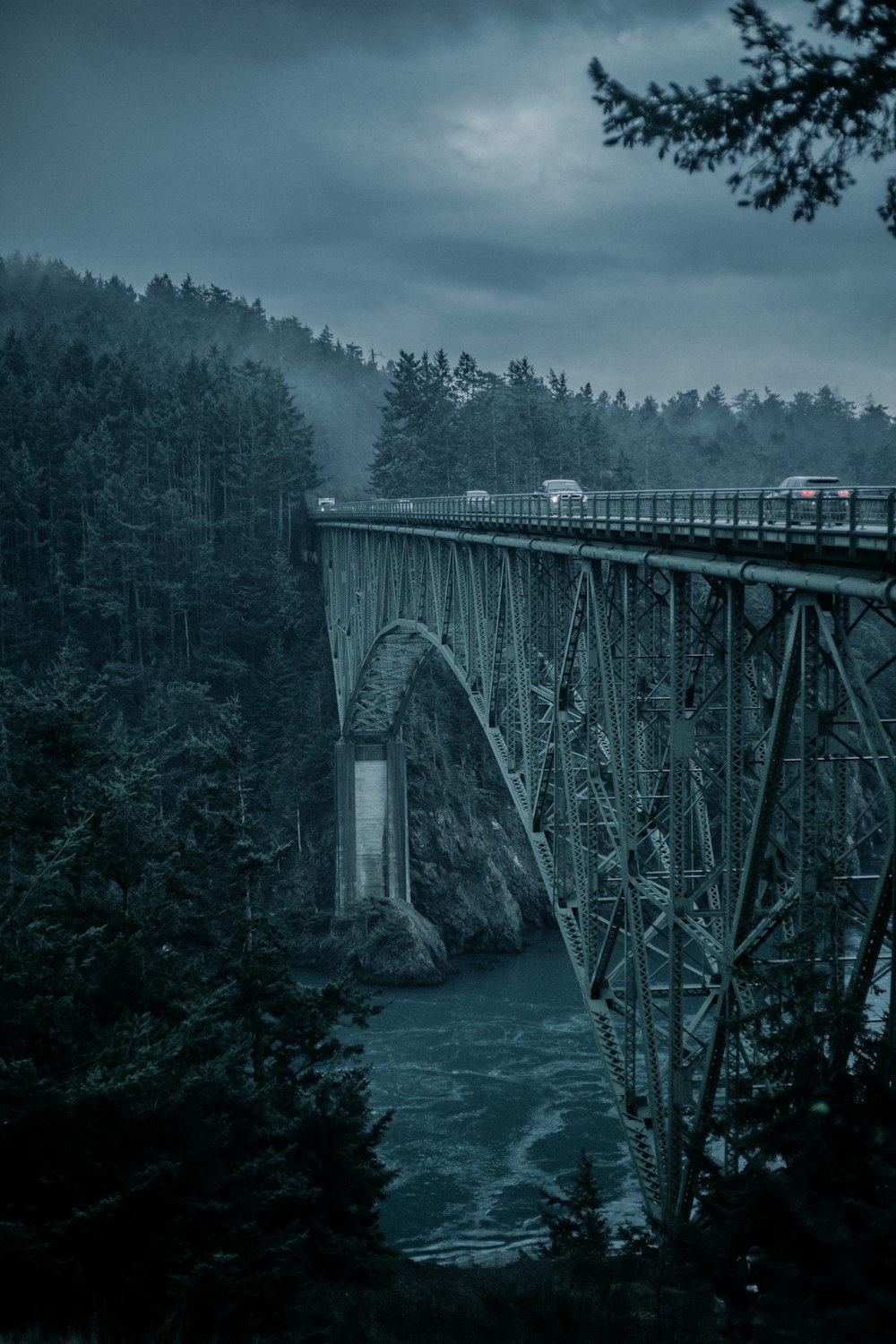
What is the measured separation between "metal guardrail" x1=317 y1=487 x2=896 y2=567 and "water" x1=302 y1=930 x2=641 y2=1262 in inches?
541

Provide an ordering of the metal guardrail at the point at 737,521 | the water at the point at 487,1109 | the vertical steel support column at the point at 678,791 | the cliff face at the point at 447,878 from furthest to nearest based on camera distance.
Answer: the cliff face at the point at 447,878, the water at the point at 487,1109, the vertical steel support column at the point at 678,791, the metal guardrail at the point at 737,521

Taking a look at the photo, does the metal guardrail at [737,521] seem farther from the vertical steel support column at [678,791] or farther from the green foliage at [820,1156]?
the green foliage at [820,1156]

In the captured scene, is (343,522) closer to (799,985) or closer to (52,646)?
(52,646)

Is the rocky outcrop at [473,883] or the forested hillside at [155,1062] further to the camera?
the rocky outcrop at [473,883]

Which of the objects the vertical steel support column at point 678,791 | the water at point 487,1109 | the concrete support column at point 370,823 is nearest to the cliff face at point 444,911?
the concrete support column at point 370,823

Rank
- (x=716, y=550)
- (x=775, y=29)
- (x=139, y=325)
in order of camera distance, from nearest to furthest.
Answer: (x=775, y=29) → (x=716, y=550) → (x=139, y=325)

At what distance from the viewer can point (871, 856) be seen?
6041 cm

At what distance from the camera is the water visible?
3002 centimetres

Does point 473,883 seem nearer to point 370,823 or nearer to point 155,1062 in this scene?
point 370,823

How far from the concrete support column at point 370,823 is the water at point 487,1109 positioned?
20.0 feet

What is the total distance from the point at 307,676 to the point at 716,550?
54668mm

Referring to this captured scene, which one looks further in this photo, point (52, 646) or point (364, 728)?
point (52, 646)

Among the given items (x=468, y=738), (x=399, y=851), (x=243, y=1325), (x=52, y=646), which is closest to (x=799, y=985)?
(x=243, y=1325)

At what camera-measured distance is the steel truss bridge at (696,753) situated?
1205 cm
